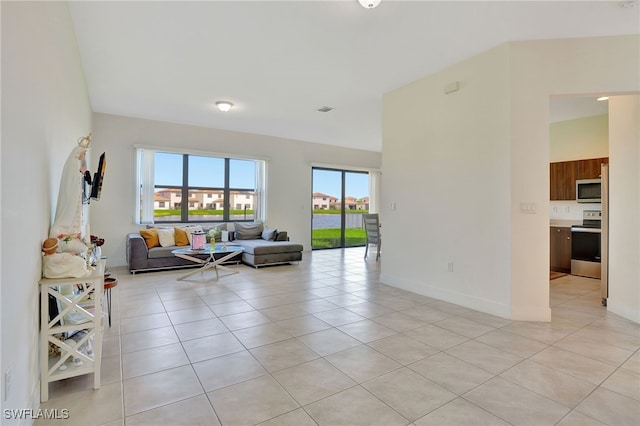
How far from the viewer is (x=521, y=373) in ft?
7.20

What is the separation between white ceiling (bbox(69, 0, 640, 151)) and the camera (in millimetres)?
2707

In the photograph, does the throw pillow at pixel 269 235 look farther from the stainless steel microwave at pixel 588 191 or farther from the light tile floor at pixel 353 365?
the stainless steel microwave at pixel 588 191

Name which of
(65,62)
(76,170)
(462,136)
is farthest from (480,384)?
(65,62)

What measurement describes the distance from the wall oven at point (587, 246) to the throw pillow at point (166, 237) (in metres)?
7.01

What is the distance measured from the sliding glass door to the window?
174 centimetres

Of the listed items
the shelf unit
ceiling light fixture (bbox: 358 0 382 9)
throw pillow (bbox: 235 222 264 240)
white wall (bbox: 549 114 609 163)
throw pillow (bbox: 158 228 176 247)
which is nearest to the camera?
the shelf unit

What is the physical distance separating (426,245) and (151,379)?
330cm

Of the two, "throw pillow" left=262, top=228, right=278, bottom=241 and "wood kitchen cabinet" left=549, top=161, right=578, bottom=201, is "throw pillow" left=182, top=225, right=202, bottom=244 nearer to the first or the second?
"throw pillow" left=262, top=228, right=278, bottom=241

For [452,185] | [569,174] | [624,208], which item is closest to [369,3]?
[452,185]

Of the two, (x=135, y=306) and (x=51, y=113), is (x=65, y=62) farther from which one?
(x=135, y=306)

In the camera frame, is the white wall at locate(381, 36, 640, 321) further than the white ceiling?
Yes

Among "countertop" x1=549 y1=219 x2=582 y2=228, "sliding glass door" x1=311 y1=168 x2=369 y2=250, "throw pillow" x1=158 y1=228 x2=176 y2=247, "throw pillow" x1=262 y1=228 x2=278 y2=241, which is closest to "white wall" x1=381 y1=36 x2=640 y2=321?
"countertop" x1=549 y1=219 x2=582 y2=228

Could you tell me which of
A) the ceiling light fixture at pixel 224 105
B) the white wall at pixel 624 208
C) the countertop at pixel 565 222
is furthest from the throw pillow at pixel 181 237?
the countertop at pixel 565 222

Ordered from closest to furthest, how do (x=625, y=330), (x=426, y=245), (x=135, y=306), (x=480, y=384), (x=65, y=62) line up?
1. (x=480, y=384)
2. (x=65, y=62)
3. (x=625, y=330)
4. (x=135, y=306)
5. (x=426, y=245)
